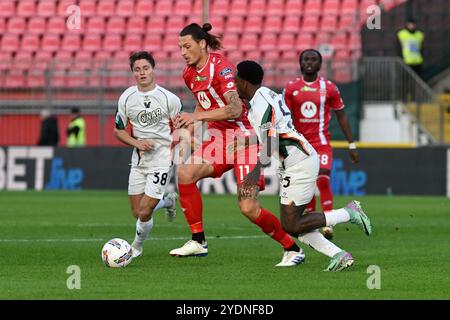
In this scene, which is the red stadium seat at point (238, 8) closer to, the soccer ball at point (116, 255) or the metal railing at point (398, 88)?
the metal railing at point (398, 88)

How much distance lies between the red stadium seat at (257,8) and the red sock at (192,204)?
792 inches

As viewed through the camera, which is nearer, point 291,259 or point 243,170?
point 291,259

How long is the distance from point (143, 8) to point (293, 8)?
4.14 m

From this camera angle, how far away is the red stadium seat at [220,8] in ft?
107

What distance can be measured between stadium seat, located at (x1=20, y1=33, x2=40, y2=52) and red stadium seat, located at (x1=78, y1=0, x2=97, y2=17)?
4.86 feet

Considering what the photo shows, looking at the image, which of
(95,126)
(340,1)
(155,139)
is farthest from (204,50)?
(340,1)

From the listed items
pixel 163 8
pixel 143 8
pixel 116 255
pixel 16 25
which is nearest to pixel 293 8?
pixel 163 8

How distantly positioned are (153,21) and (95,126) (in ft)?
15.3

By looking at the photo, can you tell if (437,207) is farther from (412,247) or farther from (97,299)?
(97,299)

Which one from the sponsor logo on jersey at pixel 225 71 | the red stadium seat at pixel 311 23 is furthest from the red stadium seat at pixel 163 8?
the sponsor logo on jersey at pixel 225 71

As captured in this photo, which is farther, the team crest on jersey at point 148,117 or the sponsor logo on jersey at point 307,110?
the sponsor logo on jersey at point 307,110

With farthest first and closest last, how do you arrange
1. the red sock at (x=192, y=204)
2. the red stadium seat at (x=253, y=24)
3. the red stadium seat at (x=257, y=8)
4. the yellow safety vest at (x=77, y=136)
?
the red stadium seat at (x=257, y=8)
the red stadium seat at (x=253, y=24)
the yellow safety vest at (x=77, y=136)
the red sock at (x=192, y=204)

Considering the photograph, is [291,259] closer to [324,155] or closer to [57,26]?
[324,155]

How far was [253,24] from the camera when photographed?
105ft
